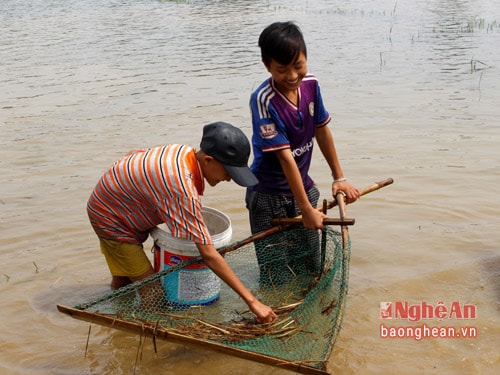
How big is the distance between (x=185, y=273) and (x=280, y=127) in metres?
0.88

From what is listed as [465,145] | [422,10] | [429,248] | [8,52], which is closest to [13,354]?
[429,248]

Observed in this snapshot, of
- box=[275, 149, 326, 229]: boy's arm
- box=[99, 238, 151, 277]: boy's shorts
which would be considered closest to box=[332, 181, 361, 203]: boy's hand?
box=[275, 149, 326, 229]: boy's arm

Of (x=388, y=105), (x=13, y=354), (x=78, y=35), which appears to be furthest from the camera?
(x=78, y=35)

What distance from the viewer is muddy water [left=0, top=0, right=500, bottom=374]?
3.23m

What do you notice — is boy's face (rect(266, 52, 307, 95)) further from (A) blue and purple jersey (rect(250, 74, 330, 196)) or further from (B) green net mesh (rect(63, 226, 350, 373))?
(B) green net mesh (rect(63, 226, 350, 373))

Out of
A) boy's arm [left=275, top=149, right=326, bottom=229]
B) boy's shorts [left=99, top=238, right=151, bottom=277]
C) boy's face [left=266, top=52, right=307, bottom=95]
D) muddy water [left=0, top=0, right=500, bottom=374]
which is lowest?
muddy water [left=0, top=0, right=500, bottom=374]

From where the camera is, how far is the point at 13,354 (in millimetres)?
3199

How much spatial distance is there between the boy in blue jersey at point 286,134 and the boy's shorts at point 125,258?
649 mm

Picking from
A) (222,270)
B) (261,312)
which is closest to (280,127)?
(222,270)

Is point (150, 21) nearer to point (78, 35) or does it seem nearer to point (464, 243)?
point (78, 35)

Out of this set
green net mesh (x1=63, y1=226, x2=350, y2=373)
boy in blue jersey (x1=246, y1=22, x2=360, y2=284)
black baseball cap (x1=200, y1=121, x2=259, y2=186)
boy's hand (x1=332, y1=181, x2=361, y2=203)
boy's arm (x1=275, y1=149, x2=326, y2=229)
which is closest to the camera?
green net mesh (x1=63, y1=226, x2=350, y2=373)

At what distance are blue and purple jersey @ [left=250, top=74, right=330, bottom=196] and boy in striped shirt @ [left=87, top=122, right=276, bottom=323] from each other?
0.75 feet

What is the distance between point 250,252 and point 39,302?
54.2 inches

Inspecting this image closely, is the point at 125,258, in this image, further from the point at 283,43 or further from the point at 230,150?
the point at 283,43
